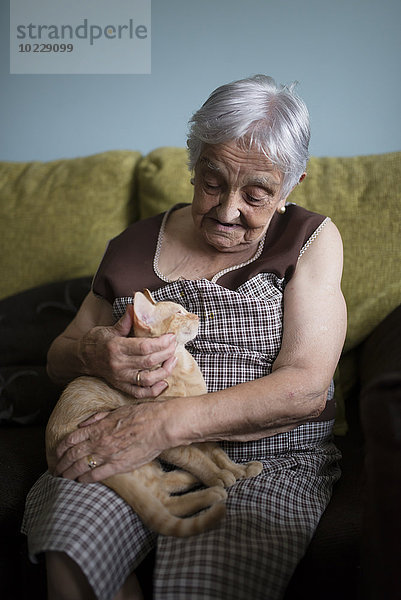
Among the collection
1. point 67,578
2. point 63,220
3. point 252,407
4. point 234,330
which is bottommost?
point 67,578

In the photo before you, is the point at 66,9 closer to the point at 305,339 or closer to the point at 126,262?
the point at 126,262

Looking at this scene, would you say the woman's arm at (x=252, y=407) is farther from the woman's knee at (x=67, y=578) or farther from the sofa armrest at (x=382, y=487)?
the sofa armrest at (x=382, y=487)

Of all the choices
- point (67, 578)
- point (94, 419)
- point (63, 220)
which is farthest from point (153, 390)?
point (63, 220)

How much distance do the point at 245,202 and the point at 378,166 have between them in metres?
0.69

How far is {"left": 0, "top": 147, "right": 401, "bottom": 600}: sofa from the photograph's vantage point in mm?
1034

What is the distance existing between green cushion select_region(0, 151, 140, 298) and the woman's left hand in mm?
900

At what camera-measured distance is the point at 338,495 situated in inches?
52.2

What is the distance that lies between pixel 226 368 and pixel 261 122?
575 mm

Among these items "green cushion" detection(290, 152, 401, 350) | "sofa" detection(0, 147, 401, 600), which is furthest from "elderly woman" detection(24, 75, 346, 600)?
"green cushion" detection(290, 152, 401, 350)

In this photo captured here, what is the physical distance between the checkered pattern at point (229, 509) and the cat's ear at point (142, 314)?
141 mm

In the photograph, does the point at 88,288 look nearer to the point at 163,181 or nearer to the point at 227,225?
the point at 163,181

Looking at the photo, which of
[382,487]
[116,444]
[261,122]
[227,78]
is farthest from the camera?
[227,78]

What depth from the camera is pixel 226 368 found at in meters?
1.37

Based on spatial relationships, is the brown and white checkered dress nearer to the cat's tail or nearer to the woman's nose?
the cat's tail
